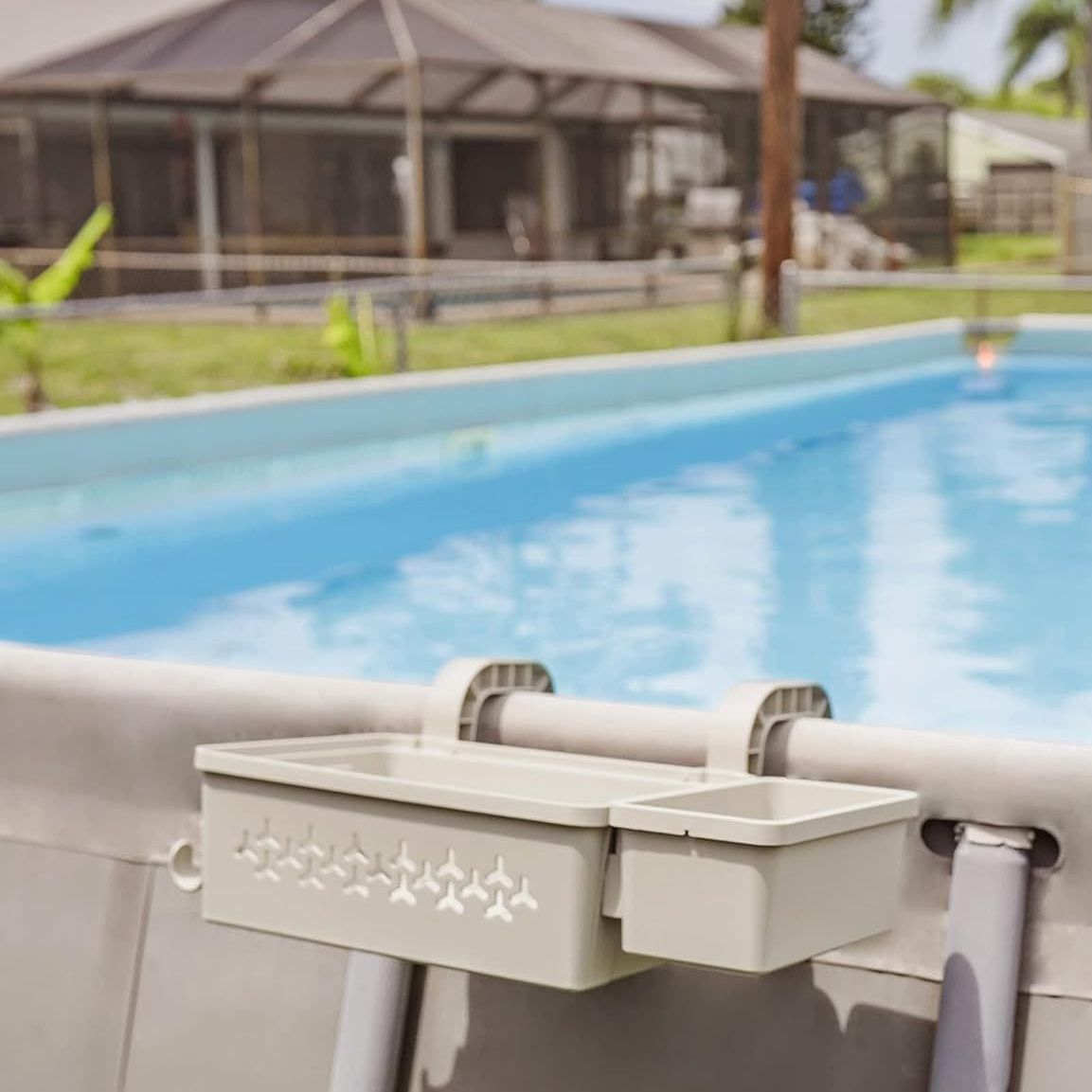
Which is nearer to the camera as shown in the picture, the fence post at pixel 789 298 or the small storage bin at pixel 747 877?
the small storage bin at pixel 747 877

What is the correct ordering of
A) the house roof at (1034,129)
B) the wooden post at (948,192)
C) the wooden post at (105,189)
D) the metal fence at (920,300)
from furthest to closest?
the house roof at (1034,129)
the wooden post at (948,192)
the wooden post at (105,189)
the metal fence at (920,300)

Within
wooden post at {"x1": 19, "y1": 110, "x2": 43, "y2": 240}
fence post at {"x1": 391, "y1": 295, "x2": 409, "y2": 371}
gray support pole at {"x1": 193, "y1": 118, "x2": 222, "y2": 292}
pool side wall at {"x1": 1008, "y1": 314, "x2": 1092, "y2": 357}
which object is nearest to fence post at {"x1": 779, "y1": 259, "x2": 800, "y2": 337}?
pool side wall at {"x1": 1008, "y1": 314, "x2": 1092, "y2": 357}

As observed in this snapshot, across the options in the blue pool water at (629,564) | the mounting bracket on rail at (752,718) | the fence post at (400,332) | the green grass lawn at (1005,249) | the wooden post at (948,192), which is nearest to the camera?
the mounting bracket on rail at (752,718)

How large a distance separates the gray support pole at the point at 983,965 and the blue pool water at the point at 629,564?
3935 millimetres

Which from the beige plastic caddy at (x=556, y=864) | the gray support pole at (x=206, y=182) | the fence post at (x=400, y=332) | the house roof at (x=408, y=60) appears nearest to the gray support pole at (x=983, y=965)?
the beige plastic caddy at (x=556, y=864)

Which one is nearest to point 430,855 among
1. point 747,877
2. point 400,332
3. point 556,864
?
point 556,864

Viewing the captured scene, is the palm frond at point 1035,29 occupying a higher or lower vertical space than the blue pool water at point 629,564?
higher

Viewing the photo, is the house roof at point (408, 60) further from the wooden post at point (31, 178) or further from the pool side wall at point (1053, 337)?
the pool side wall at point (1053, 337)

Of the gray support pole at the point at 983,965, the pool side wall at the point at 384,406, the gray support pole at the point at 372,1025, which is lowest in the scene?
the gray support pole at the point at 372,1025

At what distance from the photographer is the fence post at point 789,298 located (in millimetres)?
17766

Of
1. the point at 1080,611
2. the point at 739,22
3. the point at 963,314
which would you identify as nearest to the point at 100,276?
the point at 963,314

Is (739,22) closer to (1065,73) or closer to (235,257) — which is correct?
(1065,73)

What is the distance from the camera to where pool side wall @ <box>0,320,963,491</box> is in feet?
36.6

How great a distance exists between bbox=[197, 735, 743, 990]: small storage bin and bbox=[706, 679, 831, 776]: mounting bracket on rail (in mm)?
53
